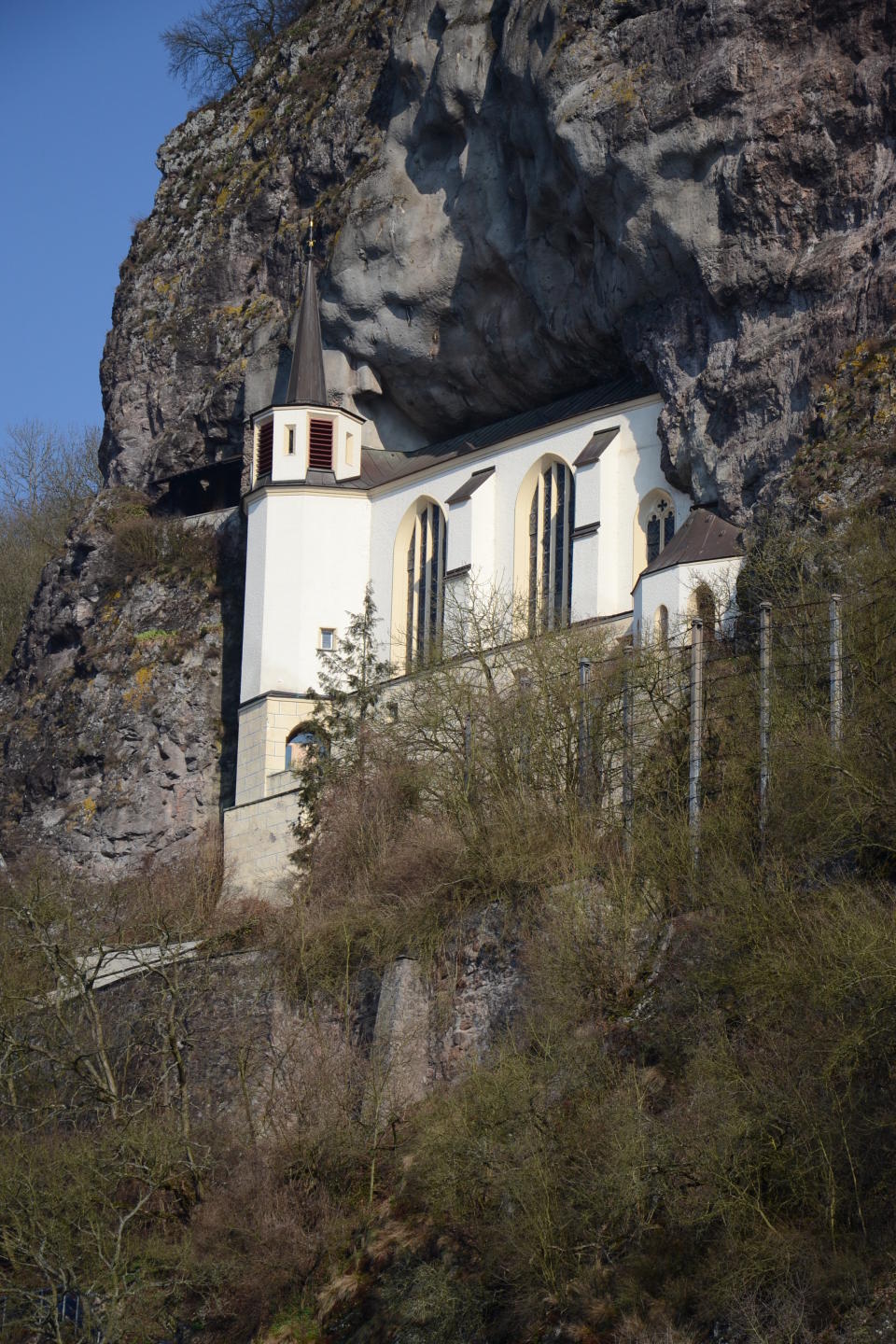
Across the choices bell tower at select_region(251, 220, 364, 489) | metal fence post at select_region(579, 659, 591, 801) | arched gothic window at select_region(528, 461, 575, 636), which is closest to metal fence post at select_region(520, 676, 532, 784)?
metal fence post at select_region(579, 659, 591, 801)

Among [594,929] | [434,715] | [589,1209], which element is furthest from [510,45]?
[589,1209]

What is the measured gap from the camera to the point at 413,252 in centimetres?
3878

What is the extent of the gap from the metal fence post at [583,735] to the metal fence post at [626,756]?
18.9 inches

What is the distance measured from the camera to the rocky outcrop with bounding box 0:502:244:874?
38281mm

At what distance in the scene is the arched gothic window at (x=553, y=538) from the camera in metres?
36.2

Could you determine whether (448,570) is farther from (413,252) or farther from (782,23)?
(782,23)

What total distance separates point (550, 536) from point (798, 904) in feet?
54.4

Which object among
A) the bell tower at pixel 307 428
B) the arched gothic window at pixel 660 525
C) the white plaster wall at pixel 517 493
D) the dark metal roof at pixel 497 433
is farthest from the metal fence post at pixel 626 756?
the bell tower at pixel 307 428

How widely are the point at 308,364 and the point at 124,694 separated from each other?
6781 millimetres

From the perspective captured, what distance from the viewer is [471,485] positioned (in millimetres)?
37969

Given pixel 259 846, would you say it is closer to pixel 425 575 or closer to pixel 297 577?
pixel 297 577

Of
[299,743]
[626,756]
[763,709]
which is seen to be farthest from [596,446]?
[763,709]

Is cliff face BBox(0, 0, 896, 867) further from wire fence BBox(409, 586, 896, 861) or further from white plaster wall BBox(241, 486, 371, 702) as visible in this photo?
wire fence BBox(409, 586, 896, 861)

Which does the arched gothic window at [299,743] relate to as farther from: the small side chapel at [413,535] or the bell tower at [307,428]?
the bell tower at [307,428]
